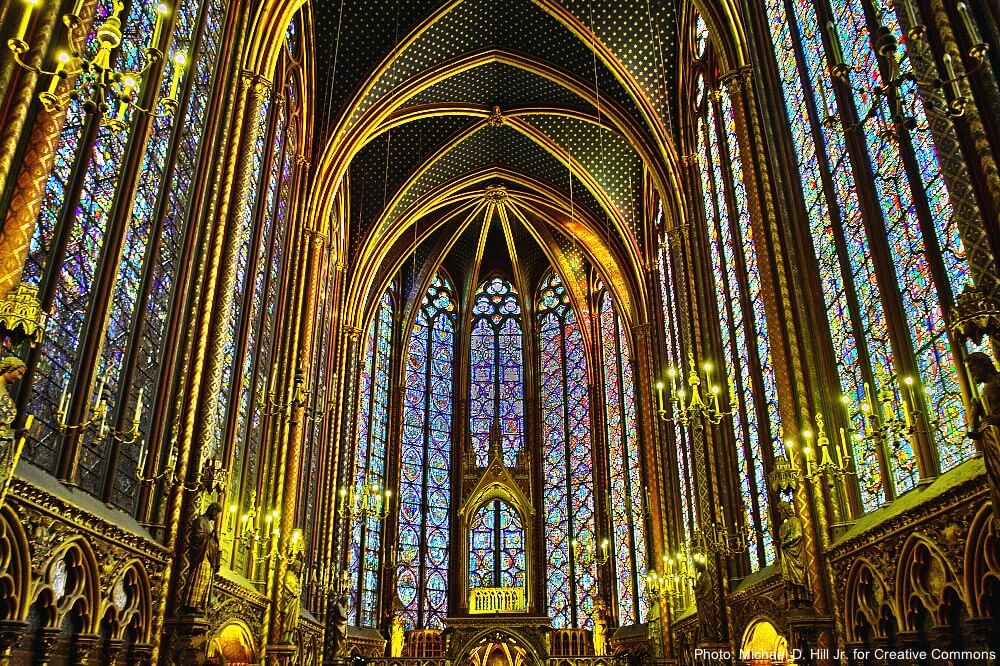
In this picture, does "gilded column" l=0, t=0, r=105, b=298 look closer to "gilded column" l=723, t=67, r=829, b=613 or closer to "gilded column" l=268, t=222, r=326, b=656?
"gilded column" l=268, t=222, r=326, b=656

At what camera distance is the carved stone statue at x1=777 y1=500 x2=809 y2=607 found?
496 inches

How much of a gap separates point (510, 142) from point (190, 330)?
56.3ft

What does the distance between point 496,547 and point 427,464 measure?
13.1 feet

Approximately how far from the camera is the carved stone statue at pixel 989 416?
722cm

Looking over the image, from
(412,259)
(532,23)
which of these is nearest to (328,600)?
(412,259)

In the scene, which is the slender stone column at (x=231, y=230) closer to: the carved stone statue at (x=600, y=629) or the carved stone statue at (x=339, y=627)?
the carved stone statue at (x=339, y=627)

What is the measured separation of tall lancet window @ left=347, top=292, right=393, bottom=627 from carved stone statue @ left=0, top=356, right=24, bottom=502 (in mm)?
19226

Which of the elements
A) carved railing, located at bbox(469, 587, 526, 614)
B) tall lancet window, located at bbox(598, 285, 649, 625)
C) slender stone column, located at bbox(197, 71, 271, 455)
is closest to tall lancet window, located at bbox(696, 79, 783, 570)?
tall lancet window, located at bbox(598, 285, 649, 625)

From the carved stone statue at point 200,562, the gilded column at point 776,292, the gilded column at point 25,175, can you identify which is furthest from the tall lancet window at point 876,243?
the carved stone statue at point 200,562

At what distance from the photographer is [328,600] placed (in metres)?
23.2

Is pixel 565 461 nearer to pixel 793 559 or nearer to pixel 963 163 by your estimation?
pixel 793 559

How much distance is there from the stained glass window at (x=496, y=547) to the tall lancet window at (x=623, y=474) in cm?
349

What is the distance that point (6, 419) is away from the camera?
6.98 metres

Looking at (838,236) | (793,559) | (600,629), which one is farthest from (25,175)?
(600,629)
